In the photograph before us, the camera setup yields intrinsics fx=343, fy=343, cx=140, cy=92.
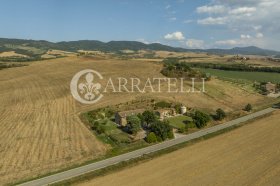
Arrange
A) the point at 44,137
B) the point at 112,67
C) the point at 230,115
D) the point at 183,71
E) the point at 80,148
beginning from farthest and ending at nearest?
1. the point at 112,67
2. the point at 183,71
3. the point at 230,115
4. the point at 44,137
5. the point at 80,148

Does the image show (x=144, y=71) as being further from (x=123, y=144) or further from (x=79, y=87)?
(x=123, y=144)

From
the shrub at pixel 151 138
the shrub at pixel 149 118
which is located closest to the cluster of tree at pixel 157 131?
the shrub at pixel 151 138

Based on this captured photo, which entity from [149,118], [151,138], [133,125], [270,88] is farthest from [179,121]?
[270,88]

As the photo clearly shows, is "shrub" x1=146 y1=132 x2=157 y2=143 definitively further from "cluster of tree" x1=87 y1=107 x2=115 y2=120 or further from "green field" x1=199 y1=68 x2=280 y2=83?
"green field" x1=199 y1=68 x2=280 y2=83

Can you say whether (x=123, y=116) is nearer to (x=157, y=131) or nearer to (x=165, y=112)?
(x=157, y=131)

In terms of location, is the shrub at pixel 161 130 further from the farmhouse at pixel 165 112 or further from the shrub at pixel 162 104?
the shrub at pixel 162 104

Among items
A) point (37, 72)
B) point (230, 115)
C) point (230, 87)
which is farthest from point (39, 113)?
point (230, 87)
